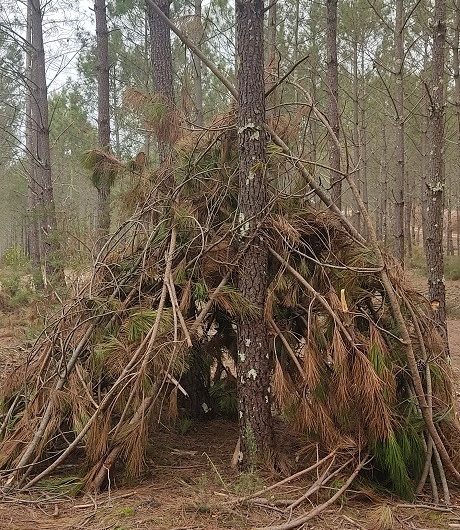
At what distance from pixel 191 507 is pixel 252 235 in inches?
66.2

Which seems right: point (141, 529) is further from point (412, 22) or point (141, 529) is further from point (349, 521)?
point (412, 22)

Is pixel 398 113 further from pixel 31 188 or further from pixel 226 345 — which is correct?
pixel 31 188

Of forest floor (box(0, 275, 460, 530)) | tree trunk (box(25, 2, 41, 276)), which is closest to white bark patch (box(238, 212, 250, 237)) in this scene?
forest floor (box(0, 275, 460, 530))

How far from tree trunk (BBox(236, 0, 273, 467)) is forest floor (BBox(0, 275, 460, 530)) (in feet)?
1.01

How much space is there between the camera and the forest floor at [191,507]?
112 inches

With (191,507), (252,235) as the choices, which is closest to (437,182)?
(252,235)

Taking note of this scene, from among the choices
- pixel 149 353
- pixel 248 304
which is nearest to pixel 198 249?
pixel 248 304

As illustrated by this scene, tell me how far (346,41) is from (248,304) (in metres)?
13.4

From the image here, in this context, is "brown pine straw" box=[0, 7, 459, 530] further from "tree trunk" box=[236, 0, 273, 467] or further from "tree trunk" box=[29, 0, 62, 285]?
"tree trunk" box=[29, 0, 62, 285]

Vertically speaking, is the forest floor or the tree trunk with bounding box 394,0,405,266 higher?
the tree trunk with bounding box 394,0,405,266

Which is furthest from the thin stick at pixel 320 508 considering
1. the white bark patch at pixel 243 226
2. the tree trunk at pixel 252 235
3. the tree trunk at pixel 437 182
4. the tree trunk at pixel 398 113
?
the tree trunk at pixel 398 113

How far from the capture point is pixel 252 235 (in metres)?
3.65

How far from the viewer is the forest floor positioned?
2.85 meters

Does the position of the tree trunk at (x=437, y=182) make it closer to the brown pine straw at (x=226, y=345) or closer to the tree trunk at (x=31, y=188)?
the brown pine straw at (x=226, y=345)
